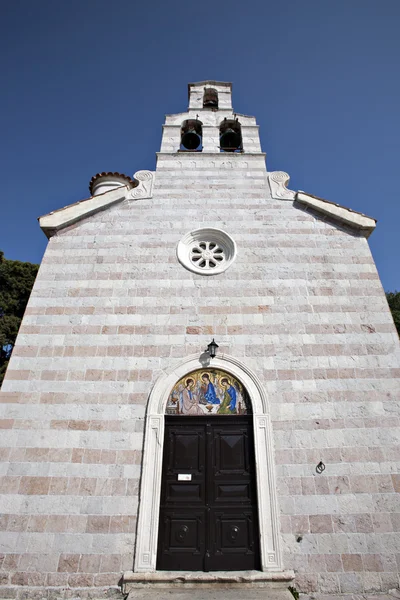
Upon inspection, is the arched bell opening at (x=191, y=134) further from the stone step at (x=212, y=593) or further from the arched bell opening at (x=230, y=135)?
the stone step at (x=212, y=593)

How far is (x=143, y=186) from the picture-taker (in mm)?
8523

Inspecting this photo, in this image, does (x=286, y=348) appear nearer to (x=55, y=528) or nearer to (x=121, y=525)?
(x=121, y=525)

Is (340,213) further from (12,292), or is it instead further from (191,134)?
(12,292)

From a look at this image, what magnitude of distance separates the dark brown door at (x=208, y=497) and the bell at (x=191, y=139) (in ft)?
27.0

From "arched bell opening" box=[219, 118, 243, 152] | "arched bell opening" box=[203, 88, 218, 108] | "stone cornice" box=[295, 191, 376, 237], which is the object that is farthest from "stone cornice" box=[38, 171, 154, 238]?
"arched bell opening" box=[203, 88, 218, 108]

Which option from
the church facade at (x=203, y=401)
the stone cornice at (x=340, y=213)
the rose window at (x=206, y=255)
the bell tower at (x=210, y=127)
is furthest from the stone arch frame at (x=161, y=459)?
the bell tower at (x=210, y=127)

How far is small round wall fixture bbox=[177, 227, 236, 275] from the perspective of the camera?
738 cm

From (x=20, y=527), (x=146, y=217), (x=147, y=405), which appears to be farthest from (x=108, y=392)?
(x=146, y=217)

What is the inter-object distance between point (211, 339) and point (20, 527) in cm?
428

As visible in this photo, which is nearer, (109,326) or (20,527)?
(20,527)

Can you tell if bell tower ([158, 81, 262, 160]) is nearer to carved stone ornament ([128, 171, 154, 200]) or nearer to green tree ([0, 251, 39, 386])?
carved stone ornament ([128, 171, 154, 200])

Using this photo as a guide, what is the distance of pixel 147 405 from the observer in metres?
5.98

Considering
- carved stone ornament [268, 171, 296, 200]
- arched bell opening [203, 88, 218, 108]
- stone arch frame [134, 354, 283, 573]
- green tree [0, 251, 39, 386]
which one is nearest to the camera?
stone arch frame [134, 354, 283, 573]

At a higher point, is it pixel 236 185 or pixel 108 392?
pixel 236 185
